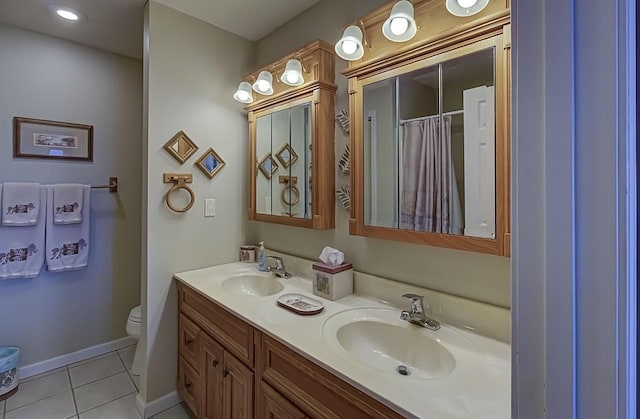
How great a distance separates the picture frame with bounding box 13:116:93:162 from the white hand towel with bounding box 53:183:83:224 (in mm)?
250

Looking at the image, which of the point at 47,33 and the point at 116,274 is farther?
the point at 116,274

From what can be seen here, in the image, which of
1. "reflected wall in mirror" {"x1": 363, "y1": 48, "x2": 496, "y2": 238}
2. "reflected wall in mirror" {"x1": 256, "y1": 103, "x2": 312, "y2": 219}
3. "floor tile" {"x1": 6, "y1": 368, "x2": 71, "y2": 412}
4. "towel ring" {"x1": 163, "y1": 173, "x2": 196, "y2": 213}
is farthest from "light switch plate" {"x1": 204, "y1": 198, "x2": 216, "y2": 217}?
"floor tile" {"x1": 6, "y1": 368, "x2": 71, "y2": 412}

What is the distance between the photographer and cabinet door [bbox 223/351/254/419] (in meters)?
1.27

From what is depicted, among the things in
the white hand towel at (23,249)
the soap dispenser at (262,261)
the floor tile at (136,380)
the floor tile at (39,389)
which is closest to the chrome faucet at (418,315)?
the soap dispenser at (262,261)

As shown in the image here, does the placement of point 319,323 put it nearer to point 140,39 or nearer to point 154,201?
point 154,201

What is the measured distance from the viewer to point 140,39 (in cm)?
225

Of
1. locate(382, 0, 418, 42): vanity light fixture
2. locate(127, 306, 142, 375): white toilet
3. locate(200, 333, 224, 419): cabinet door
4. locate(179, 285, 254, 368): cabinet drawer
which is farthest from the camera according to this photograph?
locate(127, 306, 142, 375): white toilet

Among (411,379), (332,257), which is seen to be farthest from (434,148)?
(411,379)

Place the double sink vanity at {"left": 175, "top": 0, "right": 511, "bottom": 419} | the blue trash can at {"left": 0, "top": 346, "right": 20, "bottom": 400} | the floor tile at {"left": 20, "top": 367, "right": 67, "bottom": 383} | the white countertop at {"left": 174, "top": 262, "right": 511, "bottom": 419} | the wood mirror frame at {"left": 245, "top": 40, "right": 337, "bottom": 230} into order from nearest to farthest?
the white countertop at {"left": 174, "top": 262, "right": 511, "bottom": 419}, the double sink vanity at {"left": 175, "top": 0, "right": 511, "bottom": 419}, the wood mirror frame at {"left": 245, "top": 40, "right": 337, "bottom": 230}, the blue trash can at {"left": 0, "top": 346, "right": 20, "bottom": 400}, the floor tile at {"left": 20, "top": 367, "right": 67, "bottom": 383}

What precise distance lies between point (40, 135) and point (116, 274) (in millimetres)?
1145

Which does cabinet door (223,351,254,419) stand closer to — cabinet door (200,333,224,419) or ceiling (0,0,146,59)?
cabinet door (200,333,224,419)

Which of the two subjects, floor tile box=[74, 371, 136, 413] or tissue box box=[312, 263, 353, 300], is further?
floor tile box=[74, 371, 136, 413]

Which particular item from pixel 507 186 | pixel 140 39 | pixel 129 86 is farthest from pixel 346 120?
pixel 129 86

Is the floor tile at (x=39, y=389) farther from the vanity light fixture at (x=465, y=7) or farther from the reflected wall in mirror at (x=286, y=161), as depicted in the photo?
the vanity light fixture at (x=465, y=7)
